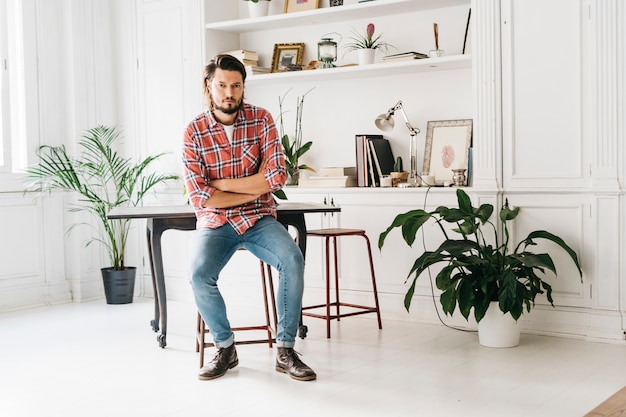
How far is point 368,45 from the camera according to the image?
531cm

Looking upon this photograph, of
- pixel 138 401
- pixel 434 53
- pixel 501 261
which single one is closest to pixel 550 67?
pixel 434 53

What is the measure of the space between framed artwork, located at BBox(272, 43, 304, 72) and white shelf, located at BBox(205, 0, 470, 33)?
5.9 inches

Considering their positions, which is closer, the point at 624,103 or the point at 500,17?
the point at 624,103

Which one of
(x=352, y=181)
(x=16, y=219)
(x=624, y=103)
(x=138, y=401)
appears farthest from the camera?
(x=16, y=219)

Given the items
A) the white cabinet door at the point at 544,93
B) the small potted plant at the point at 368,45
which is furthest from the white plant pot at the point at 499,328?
the small potted plant at the point at 368,45

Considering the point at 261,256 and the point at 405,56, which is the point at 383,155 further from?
the point at 261,256

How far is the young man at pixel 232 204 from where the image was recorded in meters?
3.69

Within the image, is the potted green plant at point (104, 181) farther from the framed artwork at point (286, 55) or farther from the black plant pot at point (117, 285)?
the framed artwork at point (286, 55)

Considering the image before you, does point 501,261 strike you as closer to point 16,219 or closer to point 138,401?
point 138,401

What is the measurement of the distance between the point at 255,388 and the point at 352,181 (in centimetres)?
224

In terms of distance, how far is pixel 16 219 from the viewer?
19.1 feet

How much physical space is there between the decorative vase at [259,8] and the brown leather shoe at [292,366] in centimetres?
294

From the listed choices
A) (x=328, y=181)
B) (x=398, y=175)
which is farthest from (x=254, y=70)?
(x=398, y=175)

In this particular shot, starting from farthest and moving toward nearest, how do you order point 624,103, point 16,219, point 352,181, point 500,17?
point 16,219
point 352,181
point 500,17
point 624,103
